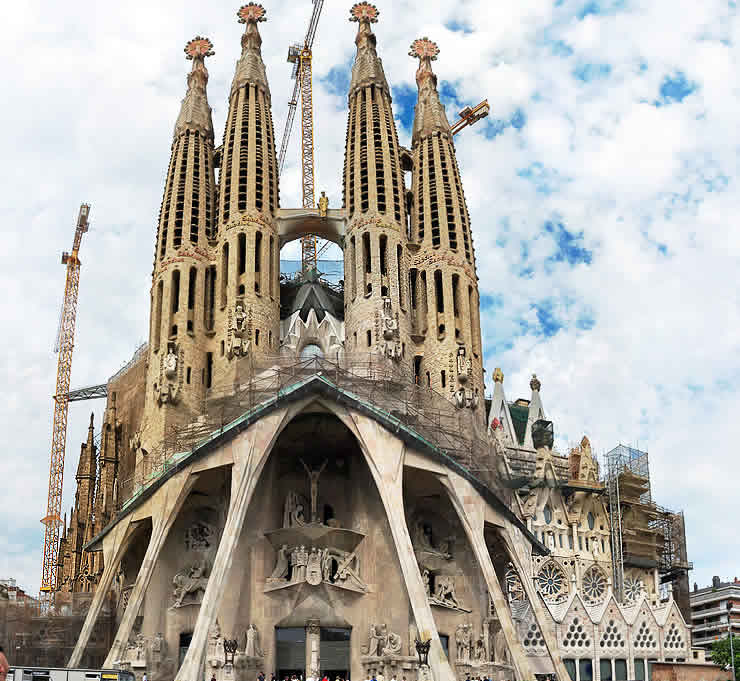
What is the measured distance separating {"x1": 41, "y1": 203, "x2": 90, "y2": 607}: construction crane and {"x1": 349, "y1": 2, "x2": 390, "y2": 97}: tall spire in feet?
135

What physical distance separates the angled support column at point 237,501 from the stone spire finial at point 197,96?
752 inches

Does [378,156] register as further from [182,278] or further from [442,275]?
[182,278]

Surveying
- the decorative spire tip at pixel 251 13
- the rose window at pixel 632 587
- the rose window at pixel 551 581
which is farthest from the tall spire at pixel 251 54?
the rose window at pixel 632 587

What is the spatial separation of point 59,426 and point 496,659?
171ft

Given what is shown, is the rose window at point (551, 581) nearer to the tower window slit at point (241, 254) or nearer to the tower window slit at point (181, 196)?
the tower window slit at point (241, 254)

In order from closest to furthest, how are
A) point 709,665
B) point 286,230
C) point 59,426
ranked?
point 709,665 < point 286,230 < point 59,426

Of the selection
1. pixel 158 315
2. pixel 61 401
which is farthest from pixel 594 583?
pixel 61 401

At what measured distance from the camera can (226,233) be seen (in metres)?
44.8

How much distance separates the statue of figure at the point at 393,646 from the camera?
1409 inches

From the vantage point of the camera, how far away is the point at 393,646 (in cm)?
3597

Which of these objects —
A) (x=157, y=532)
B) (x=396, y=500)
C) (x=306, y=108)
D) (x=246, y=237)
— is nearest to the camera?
(x=396, y=500)

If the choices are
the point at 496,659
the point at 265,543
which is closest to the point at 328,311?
the point at 265,543

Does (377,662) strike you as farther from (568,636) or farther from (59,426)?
(59,426)

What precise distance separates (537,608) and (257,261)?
19.5 meters
